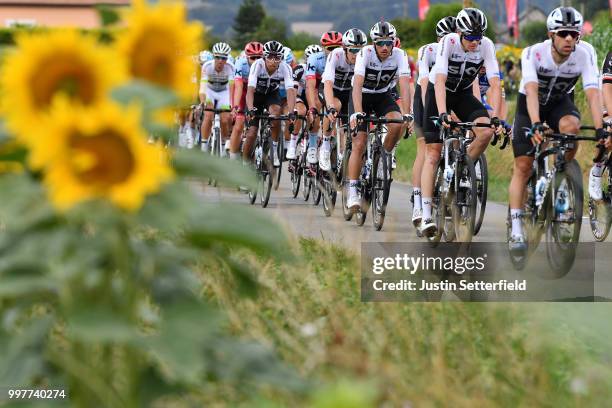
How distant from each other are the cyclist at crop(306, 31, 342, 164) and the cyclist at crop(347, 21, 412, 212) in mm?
2449

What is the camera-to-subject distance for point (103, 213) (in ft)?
10.3

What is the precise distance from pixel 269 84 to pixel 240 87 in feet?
2.58

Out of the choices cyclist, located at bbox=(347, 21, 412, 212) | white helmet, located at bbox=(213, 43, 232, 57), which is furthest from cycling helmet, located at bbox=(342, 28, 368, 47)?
white helmet, located at bbox=(213, 43, 232, 57)

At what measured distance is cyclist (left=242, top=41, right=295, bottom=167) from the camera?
60.3 feet

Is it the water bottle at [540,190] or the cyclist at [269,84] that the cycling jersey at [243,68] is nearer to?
the cyclist at [269,84]

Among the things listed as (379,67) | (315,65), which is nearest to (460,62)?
(379,67)

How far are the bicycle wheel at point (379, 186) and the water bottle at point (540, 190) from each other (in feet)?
11.2

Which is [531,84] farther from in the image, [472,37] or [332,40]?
[332,40]

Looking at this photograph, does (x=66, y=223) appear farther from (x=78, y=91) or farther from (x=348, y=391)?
(x=348, y=391)

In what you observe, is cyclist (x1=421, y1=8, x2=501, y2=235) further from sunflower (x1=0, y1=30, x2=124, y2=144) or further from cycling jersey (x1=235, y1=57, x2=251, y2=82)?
sunflower (x1=0, y1=30, x2=124, y2=144)

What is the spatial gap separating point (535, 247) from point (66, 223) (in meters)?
7.48

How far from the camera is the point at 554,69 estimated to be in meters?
10.6

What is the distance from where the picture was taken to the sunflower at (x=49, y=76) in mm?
3240

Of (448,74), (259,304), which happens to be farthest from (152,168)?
(448,74)
